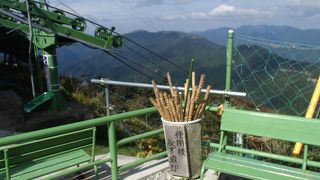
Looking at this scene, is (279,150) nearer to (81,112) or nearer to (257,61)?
(257,61)

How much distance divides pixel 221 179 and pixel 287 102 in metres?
1.63

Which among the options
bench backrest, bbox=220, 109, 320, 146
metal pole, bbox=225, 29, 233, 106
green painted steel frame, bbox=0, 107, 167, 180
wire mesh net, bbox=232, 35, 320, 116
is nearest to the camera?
green painted steel frame, bbox=0, 107, 167, 180

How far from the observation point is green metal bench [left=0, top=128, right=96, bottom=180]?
13.2 ft

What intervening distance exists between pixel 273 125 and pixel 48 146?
237 cm

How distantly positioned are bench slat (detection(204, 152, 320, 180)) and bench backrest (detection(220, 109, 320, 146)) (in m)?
0.32

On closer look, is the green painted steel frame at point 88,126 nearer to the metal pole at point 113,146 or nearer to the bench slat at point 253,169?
the metal pole at point 113,146

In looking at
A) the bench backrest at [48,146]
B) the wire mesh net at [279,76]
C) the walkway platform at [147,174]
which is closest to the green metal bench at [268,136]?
the walkway platform at [147,174]

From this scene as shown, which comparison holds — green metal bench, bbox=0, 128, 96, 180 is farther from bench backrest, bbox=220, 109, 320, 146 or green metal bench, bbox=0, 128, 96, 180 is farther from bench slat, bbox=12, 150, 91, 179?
bench backrest, bbox=220, 109, 320, 146

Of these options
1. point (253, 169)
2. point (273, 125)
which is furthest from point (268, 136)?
point (253, 169)

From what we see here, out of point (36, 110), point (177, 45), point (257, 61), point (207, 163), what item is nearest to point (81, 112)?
point (36, 110)

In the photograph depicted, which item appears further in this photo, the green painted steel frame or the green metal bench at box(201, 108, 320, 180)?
the green metal bench at box(201, 108, 320, 180)

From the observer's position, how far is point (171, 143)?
4680mm

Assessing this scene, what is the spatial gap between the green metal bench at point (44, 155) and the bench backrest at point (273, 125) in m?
1.58

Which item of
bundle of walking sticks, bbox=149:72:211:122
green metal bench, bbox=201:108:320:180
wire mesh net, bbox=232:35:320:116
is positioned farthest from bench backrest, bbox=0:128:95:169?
wire mesh net, bbox=232:35:320:116
